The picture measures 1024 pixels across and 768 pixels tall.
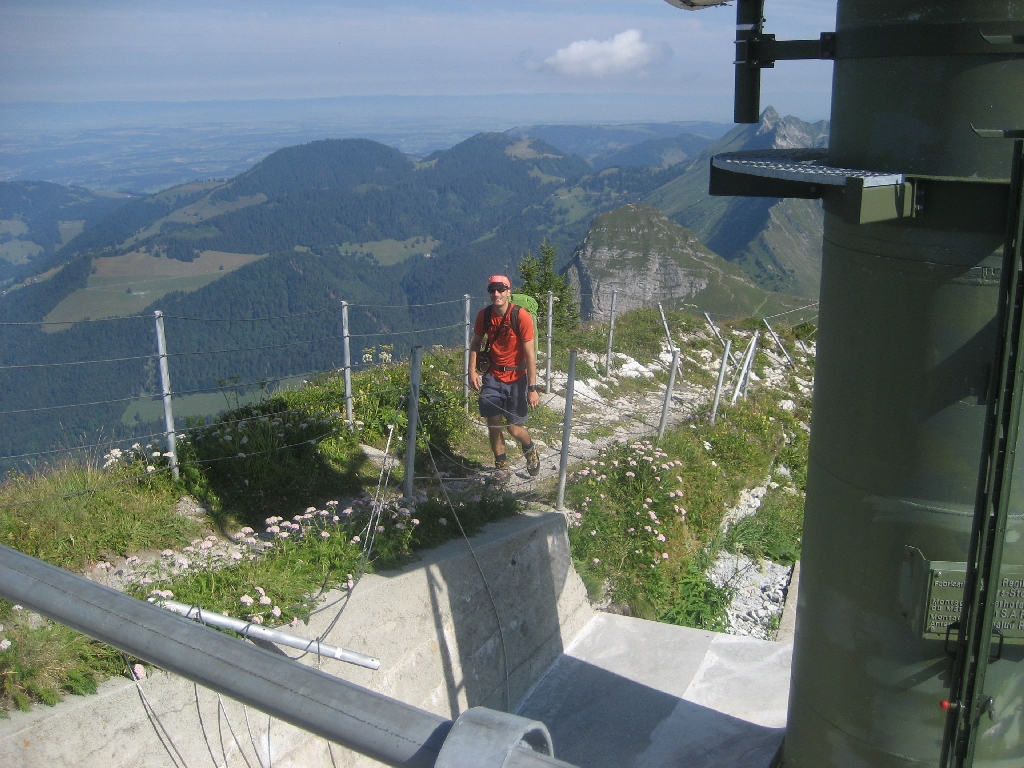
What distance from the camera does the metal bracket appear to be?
2.94 ft

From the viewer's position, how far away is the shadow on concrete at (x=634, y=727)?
4.73 metres

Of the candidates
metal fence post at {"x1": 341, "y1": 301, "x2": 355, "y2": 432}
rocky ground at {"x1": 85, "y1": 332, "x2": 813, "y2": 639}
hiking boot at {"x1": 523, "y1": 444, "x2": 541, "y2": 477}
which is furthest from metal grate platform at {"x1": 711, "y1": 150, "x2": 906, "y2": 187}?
metal fence post at {"x1": 341, "y1": 301, "x2": 355, "y2": 432}

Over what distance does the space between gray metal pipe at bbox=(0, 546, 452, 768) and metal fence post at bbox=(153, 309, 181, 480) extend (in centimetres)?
515

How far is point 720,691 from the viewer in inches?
213

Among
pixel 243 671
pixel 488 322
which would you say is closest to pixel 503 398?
pixel 488 322

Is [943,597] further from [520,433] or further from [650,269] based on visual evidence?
[650,269]

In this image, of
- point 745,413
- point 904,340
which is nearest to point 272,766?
point 904,340

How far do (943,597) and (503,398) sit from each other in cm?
485

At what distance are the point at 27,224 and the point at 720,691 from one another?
211 m

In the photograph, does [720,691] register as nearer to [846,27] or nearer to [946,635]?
[946,635]

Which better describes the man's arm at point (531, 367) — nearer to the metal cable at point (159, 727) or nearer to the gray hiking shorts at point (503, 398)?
the gray hiking shorts at point (503, 398)

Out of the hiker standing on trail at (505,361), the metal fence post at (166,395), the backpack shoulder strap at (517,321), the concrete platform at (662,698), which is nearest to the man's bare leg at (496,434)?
the hiker standing on trail at (505,361)

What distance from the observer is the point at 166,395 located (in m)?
6.35

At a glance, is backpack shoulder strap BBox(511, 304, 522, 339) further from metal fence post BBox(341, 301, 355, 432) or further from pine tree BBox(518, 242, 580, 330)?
pine tree BBox(518, 242, 580, 330)
